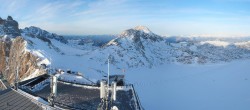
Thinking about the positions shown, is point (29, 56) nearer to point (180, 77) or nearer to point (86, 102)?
point (86, 102)

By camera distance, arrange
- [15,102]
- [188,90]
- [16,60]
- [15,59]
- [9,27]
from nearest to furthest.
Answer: [15,102] < [16,60] < [15,59] < [188,90] < [9,27]

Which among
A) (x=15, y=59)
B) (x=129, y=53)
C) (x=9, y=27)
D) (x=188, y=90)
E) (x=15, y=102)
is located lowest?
(x=188, y=90)

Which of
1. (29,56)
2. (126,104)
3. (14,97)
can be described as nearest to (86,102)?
(126,104)

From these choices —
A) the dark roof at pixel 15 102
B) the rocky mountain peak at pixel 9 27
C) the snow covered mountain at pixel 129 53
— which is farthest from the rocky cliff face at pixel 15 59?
the snow covered mountain at pixel 129 53

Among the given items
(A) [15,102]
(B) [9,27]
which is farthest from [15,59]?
(B) [9,27]

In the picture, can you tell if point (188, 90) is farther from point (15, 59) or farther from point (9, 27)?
point (9, 27)

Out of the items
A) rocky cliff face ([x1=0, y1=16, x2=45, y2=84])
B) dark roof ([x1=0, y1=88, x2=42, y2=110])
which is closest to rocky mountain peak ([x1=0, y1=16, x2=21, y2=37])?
rocky cliff face ([x1=0, y1=16, x2=45, y2=84])

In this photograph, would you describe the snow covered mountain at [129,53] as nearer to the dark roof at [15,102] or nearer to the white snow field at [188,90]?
the white snow field at [188,90]

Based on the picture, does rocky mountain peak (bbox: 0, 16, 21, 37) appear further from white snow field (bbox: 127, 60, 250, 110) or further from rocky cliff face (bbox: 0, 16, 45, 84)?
white snow field (bbox: 127, 60, 250, 110)
